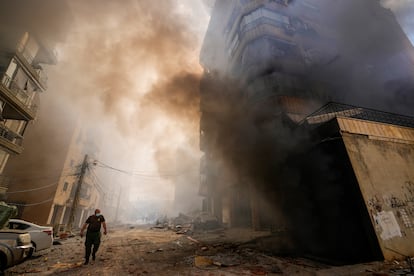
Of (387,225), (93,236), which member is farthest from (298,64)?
(93,236)

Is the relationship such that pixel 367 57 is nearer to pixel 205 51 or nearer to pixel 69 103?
pixel 205 51

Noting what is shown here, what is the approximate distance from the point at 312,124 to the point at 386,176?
343 centimetres

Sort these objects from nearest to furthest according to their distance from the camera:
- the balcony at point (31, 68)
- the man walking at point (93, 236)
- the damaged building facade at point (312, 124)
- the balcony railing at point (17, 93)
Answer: the man walking at point (93, 236), the damaged building facade at point (312, 124), the balcony railing at point (17, 93), the balcony at point (31, 68)

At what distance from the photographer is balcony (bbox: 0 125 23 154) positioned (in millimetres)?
12781

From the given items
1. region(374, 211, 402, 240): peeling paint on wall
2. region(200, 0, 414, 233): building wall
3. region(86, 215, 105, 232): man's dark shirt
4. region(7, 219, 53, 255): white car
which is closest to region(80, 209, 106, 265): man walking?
region(86, 215, 105, 232): man's dark shirt

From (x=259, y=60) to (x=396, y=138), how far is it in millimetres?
11287

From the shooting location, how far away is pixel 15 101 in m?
13.2

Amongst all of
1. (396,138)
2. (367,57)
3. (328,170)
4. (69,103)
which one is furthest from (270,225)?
(69,103)

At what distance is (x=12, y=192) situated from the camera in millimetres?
19281

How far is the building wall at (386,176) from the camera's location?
5.89m

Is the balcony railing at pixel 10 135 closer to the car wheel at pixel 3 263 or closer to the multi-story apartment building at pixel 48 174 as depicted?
the multi-story apartment building at pixel 48 174

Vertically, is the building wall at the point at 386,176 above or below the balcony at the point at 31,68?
below

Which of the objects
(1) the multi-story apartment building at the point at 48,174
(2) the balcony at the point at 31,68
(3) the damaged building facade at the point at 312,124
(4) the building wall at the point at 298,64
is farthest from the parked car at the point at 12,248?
(2) the balcony at the point at 31,68

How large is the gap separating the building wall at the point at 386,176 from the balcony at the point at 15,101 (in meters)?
20.1
